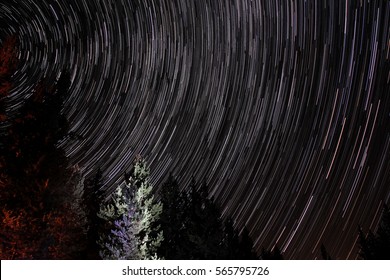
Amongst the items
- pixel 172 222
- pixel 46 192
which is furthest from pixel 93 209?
pixel 46 192

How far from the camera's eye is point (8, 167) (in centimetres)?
1130

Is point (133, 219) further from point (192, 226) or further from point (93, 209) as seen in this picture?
point (93, 209)

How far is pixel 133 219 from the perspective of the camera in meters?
16.7

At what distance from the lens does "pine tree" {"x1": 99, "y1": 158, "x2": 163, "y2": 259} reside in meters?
16.2

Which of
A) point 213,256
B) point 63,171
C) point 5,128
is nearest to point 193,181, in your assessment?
point 213,256

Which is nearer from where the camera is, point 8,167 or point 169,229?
point 8,167

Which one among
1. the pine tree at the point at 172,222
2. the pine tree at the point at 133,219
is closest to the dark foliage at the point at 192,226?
the pine tree at the point at 172,222

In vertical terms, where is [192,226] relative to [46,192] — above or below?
below

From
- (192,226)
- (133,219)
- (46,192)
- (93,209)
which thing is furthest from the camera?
(93,209)

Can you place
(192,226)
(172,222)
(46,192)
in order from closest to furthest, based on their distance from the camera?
1. (46,192)
2. (192,226)
3. (172,222)

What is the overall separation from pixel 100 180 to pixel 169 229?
770 centimetres

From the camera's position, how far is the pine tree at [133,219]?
1625 cm
